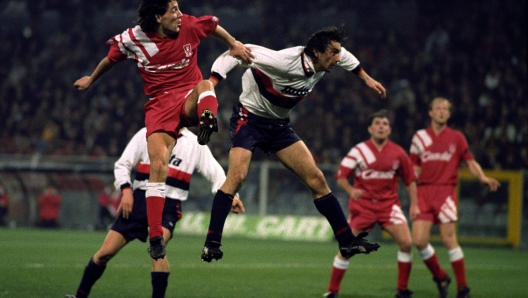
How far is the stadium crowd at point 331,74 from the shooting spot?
68.8 feet

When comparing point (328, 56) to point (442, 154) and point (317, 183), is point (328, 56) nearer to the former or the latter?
point (317, 183)

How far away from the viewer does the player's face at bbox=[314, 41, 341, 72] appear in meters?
6.87

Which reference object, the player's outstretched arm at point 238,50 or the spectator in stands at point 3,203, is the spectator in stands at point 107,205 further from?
the player's outstretched arm at point 238,50

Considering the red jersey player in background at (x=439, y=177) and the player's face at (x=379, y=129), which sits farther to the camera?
→ the player's face at (x=379, y=129)

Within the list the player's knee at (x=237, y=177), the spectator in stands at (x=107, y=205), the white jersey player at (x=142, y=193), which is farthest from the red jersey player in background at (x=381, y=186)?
the spectator in stands at (x=107, y=205)

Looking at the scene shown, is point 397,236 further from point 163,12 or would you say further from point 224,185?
point 163,12

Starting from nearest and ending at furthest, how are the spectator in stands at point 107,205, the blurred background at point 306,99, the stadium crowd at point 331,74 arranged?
the blurred background at point 306,99 → the stadium crowd at point 331,74 → the spectator in stands at point 107,205

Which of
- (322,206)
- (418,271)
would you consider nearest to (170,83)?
(322,206)

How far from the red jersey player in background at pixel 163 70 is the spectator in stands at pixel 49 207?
14975 mm

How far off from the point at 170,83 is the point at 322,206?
67.2 inches

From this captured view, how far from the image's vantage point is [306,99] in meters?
24.0

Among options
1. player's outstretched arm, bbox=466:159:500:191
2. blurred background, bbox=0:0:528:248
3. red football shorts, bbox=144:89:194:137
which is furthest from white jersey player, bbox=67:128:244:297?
blurred background, bbox=0:0:528:248

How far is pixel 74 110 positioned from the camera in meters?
26.2

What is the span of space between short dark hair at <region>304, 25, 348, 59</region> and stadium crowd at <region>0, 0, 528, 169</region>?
42.9ft
